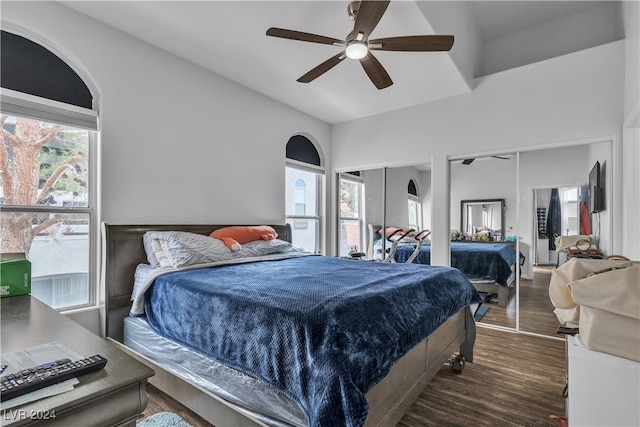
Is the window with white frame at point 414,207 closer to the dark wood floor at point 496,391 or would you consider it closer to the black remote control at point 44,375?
the dark wood floor at point 496,391

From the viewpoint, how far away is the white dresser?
47.9 inches

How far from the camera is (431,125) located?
431 cm

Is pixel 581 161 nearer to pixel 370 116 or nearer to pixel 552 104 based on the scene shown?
pixel 552 104

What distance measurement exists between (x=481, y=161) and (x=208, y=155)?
3299 millimetres

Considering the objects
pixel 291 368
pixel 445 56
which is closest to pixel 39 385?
pixel 291 368

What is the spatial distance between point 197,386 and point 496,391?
6.75 feet

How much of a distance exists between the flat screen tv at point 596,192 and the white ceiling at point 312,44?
5.27 ft

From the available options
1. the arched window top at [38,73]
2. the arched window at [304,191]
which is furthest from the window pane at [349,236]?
the arched window top at [38,73]

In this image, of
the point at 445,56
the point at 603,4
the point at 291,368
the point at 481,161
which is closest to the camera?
the point at 291,368

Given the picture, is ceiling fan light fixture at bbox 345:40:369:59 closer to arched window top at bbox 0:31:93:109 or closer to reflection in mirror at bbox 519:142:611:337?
arched window top at bbox 0:31:93:109

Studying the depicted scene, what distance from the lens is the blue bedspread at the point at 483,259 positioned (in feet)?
12.4

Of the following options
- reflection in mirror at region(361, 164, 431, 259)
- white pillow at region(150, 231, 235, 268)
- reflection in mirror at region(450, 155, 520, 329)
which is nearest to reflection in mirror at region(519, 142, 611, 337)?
reflection in mirror at region(450, 155, 520, 329)

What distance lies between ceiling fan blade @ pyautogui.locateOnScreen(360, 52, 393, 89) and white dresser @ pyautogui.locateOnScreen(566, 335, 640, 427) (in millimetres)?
2310

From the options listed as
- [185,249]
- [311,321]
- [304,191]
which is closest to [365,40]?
[311,321]
